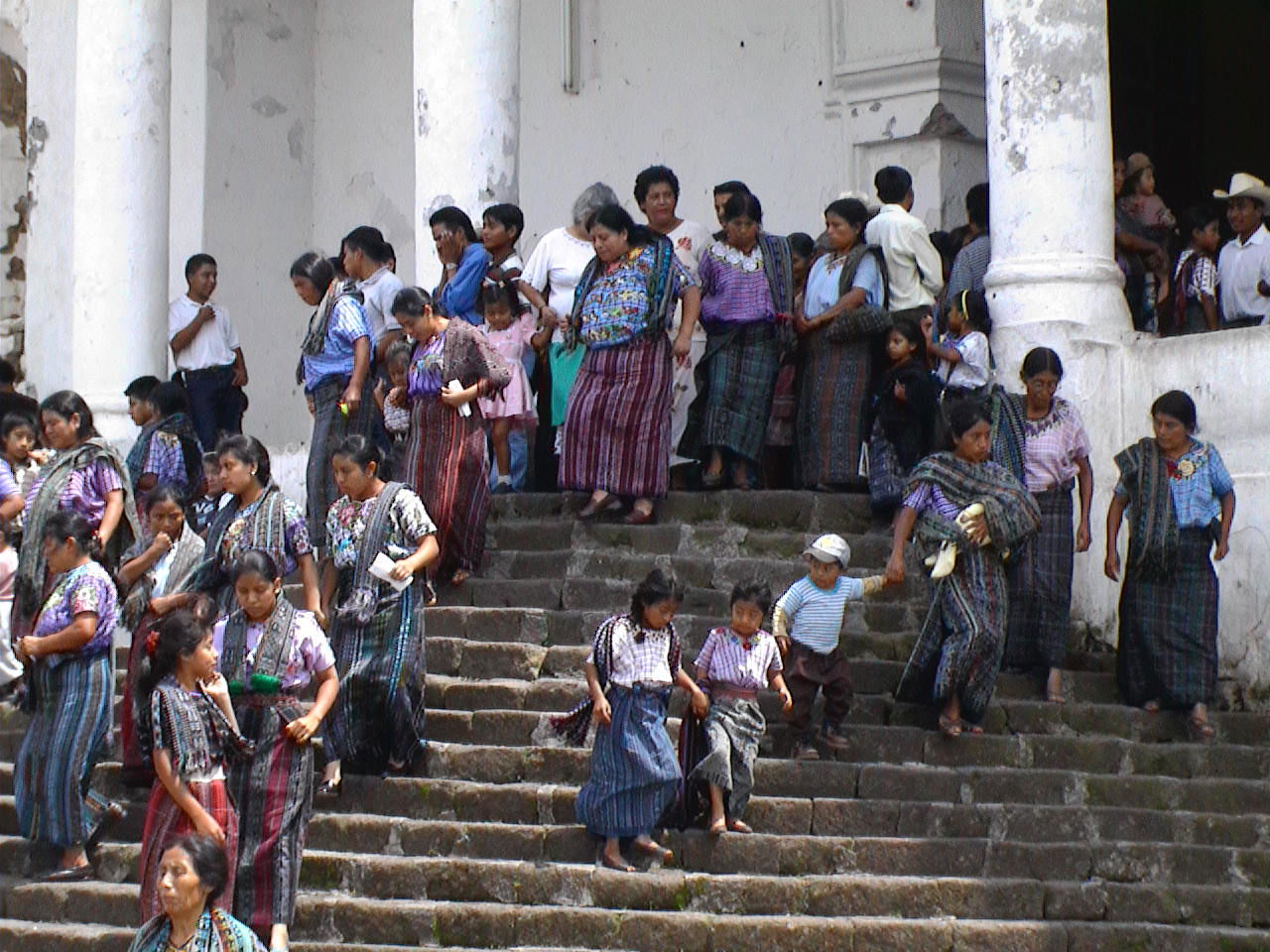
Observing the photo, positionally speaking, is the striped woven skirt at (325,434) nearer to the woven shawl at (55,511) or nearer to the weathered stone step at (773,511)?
the woven shawl at (55,511)

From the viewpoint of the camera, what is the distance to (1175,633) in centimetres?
850

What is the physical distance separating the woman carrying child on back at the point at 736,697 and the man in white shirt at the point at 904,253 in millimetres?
2636

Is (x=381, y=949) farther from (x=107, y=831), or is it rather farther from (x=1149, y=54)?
(x=1149, y=54)

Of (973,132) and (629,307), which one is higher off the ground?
(973,132)

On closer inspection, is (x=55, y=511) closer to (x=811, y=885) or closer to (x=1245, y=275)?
(x=811, y=885)

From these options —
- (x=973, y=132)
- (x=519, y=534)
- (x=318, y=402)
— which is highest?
(x=973, y=132)

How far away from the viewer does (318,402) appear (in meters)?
10.1

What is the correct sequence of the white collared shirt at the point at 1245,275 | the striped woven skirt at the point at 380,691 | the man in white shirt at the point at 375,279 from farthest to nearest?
1. the man in white shirt at the point at 375,279
2. the white collared shirt at the point at 1245,275
3. the striped woven skirt at the point at 380,691

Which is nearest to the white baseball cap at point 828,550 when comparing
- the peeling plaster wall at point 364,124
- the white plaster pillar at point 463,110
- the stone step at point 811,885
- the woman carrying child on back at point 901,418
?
the stone step at point 811,885

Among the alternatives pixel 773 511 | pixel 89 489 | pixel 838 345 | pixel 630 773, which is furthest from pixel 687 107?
pixel 630 773

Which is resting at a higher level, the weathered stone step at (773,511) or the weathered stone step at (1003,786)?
the weathered stone step at (773,511)

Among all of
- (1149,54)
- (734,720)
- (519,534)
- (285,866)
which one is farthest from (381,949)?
(1149,54)

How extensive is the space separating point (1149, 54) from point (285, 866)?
8.91 m

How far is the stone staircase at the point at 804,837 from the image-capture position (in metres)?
7.32
